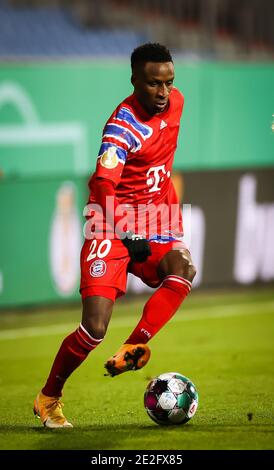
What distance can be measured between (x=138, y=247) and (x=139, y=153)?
2.23 feet

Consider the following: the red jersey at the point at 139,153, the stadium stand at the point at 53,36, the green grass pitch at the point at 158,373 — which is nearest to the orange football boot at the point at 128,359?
the green grass pitch at the point at 158,373

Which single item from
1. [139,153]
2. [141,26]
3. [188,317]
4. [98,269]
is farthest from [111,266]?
[141,26]

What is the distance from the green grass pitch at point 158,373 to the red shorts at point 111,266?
91cm

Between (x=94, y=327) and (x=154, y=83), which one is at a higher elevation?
(x=154, y=83)

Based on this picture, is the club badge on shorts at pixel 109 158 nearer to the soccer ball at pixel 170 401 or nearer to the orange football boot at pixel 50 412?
the soccer ball at pixel 170 401

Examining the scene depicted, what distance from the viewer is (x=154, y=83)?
668 centimetres

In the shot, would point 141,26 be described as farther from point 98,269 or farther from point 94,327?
point 94,327

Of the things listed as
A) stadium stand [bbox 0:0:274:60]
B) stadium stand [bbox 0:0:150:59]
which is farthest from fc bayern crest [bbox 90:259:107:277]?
stadium stand [bbox 0:0:274:60]

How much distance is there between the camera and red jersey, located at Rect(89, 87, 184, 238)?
6621 mm

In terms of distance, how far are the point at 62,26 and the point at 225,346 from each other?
25.7ft

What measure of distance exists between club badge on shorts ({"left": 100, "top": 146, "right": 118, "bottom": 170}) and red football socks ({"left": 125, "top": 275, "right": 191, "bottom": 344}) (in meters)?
0.82

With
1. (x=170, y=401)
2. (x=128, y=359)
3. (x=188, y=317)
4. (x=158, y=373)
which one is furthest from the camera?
(x=188, y=317)

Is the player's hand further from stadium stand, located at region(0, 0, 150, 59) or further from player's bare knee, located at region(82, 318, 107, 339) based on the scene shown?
stadium stand, located at region(0, 0, 150, 59)
